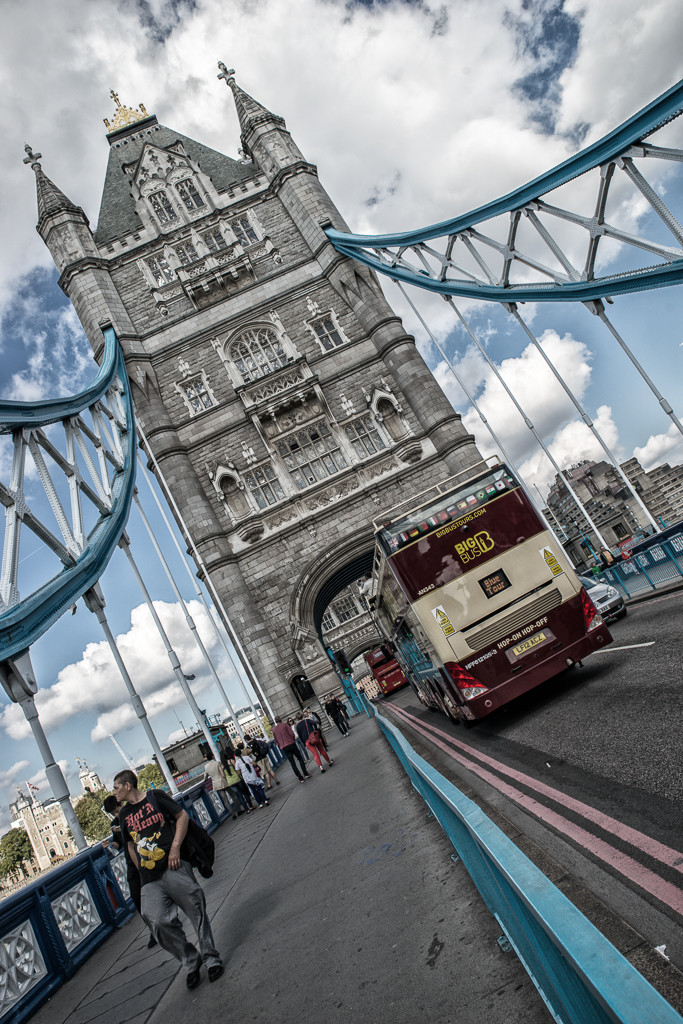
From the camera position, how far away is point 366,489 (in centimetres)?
2284

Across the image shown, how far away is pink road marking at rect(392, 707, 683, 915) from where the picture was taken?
2.93 metres

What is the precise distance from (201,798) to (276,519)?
11960 millimetres

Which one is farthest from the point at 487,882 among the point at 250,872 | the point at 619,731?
the point at 250,872

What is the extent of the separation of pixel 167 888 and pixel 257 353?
73.2ft

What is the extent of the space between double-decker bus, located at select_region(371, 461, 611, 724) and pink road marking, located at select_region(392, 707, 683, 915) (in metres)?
2.76

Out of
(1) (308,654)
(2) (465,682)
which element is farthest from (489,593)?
(1) (308,654)

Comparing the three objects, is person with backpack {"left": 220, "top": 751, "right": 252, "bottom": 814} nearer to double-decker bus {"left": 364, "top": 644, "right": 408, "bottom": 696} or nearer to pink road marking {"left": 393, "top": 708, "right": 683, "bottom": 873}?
pink road marking {"left": 393, "top": 708, "right": 683, "bottom": 873}

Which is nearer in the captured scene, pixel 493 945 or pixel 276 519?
pixel 493 945

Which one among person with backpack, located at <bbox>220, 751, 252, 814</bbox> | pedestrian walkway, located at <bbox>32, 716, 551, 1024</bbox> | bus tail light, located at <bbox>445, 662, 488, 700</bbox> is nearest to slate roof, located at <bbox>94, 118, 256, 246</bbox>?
person with backpack, located at <bbox>220, 751, 252, 814</bbox>

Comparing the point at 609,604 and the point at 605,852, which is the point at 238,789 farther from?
the point at 605,852

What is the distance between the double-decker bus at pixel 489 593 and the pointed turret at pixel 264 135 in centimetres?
2157

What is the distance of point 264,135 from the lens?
87.3 ft

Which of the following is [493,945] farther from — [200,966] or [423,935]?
[200,966]

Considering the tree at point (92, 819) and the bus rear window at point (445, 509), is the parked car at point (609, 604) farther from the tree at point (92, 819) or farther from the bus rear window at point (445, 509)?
the tree at point (92, 819)
